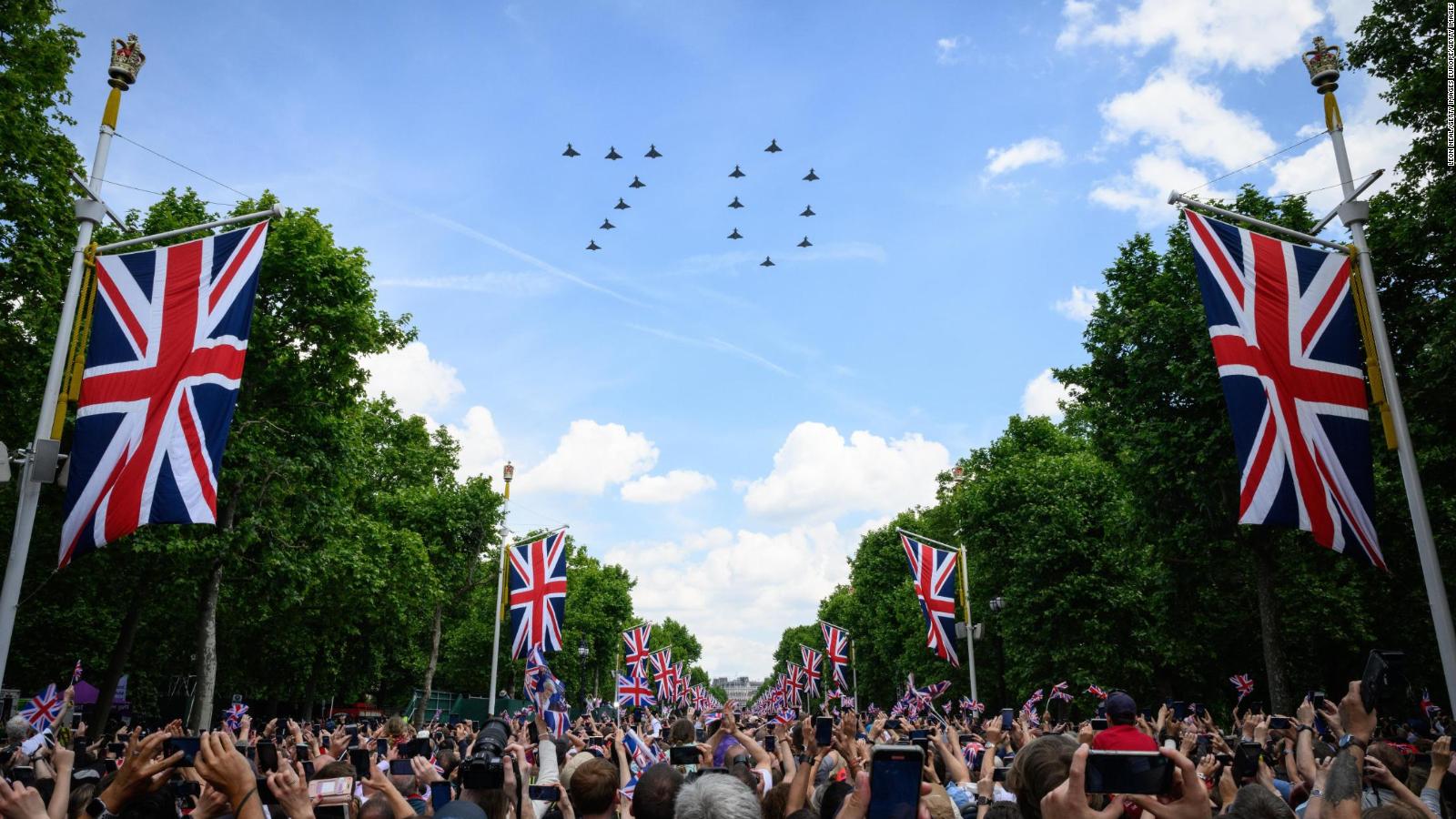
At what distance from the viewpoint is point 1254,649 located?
3041 cm

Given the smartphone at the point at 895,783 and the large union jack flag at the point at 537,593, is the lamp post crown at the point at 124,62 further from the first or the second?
the large union jack flag at the point at 537,593

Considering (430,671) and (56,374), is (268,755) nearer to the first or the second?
(56,374)

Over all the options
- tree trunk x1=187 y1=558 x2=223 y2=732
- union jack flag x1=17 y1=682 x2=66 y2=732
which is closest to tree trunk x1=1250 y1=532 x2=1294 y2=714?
union jack flag x1=17 y1=682 x2=66 y2=732

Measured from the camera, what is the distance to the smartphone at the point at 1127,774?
106 inches

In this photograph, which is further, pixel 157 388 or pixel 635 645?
pixel 635 645

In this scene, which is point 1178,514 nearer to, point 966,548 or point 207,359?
point 966,548

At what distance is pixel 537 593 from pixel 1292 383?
68.2 feet

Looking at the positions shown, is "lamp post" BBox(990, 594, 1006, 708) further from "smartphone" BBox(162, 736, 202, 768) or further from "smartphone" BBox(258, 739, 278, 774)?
"smartphone" BBox(162, 736, 202, 768)

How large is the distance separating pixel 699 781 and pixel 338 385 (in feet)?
78.4

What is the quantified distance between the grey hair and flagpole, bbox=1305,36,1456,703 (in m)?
9.45

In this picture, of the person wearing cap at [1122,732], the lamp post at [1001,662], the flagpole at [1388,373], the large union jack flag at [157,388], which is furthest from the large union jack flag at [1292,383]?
the lamp post at [1001,662]

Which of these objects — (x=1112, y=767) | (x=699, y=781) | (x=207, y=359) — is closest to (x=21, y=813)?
(x=699, y=781)

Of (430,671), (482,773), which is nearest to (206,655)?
(482,773)

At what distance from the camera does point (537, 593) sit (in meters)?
26.5
